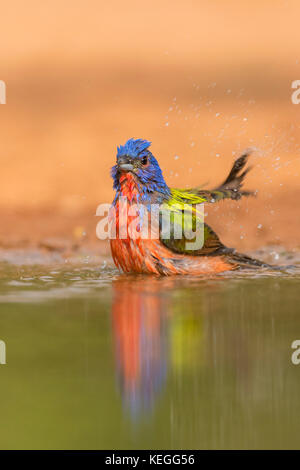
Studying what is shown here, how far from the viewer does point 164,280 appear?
6.53 meters

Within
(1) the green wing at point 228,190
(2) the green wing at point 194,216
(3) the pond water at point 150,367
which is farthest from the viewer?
(1) the green wing at point 228,190

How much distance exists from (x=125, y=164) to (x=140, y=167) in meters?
0.17

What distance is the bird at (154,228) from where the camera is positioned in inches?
261

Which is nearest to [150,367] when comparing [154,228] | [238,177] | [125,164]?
[154,228]

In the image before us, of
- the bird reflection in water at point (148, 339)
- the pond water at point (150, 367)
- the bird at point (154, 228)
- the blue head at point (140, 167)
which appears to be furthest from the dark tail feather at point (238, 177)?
the bird reflection in water at point (148, 339)

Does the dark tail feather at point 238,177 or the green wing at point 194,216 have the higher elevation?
the dark tail feather at point 238,177

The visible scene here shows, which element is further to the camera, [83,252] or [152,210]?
[83,252]

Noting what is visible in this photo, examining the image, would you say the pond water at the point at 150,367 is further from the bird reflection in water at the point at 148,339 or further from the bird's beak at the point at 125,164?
the bird's beak at the point at 125,164

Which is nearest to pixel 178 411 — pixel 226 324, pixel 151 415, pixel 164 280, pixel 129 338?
pixel 151 415

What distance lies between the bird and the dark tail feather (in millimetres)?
507

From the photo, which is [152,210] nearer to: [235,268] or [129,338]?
[235,268]

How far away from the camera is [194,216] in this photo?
23.3ft

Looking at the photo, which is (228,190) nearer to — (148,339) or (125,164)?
(125,164)
